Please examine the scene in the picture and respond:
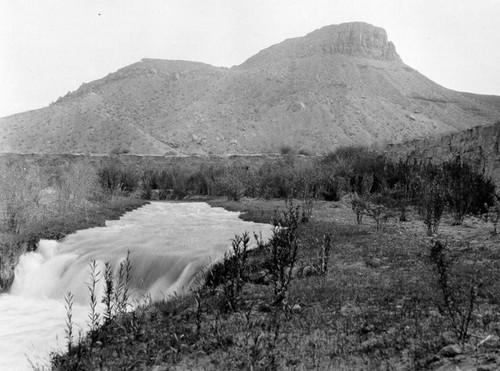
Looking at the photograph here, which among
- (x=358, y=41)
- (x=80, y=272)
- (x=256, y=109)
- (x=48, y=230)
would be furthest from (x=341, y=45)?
(x=80, y=272)

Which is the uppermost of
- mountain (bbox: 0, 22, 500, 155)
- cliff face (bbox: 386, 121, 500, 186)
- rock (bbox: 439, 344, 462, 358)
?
mountain (bbox: 0, 22, 500, 155)

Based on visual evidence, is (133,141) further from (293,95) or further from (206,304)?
(206,304)

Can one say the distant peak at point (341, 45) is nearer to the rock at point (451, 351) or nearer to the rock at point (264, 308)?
the rock at point (264, 308)

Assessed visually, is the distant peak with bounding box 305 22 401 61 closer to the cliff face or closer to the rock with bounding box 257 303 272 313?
the cliff face

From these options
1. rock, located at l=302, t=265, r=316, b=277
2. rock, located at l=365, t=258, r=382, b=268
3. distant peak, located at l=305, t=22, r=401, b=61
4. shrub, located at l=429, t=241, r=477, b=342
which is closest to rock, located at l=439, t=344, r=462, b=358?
shrub, located at l=429, t=241, r=477, b=342

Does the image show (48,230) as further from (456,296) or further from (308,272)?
(456,296)

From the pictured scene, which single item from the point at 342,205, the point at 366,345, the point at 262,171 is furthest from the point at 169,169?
the point at 366,345
